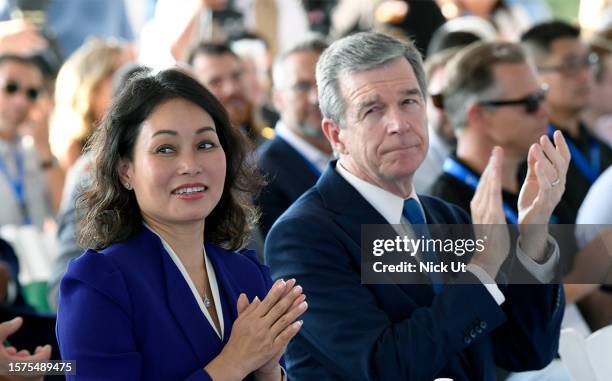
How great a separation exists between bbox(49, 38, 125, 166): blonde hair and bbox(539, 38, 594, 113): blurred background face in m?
2.38

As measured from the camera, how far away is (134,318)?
238 centimetres

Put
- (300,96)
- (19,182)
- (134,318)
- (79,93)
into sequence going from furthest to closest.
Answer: (19,182), (79,93), (300,96), (134,318)

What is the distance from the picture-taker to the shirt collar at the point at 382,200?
3.02m

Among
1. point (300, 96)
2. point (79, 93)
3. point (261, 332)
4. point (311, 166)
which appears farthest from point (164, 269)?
point (79, 93)

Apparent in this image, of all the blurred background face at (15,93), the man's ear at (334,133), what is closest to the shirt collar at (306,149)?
the man's ear at (334,133)

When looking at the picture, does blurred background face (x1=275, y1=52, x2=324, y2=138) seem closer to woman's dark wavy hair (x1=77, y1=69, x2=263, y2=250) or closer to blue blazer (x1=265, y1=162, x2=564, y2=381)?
blue blazer (x1=265, y1=162, x2=564, y2=381)

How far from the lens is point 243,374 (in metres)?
2.40

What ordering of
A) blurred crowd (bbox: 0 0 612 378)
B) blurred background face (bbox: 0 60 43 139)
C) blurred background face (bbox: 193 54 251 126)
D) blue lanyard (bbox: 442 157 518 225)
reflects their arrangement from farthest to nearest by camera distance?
blurred background face (bbox: 0 60 43 139), blurred background face (bbox: 193 54 251 126), blurred crowd (bbox: 0 0 612 378), blue lanyard (bbox: 442 157 518 225)

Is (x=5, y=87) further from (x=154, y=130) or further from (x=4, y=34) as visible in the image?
(x=154, y=130)

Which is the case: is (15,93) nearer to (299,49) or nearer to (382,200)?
(299,49)

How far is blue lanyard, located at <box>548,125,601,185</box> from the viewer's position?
5062mm

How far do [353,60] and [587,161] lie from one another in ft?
8.20

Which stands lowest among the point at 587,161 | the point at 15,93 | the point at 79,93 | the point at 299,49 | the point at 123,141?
the point at 587,161

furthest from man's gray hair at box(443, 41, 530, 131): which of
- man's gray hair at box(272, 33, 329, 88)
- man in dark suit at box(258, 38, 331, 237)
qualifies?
man's gray hair at box(272, 33, 329, 88)
